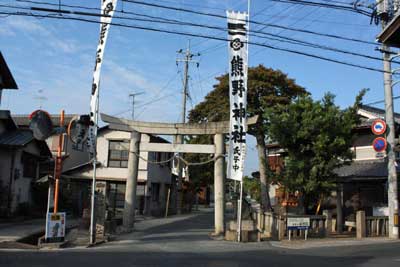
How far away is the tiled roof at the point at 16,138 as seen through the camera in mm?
22803

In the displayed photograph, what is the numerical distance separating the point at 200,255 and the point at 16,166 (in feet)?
51.4

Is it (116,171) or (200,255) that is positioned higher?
(116,171)

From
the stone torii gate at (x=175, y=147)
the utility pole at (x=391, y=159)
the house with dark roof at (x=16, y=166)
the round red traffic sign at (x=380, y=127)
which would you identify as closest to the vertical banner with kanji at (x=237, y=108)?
the stone torii gate at (x=175, y=147)

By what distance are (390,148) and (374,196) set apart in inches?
256

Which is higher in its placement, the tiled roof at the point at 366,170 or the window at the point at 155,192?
the tiled roof at the point at 366,170

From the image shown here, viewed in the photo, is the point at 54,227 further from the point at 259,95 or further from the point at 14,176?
the point at 259,95

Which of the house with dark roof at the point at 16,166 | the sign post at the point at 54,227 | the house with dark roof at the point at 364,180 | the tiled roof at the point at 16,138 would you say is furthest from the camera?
the house with dark roof at the point at 364,180

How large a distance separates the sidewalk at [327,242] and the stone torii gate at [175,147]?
145 inches

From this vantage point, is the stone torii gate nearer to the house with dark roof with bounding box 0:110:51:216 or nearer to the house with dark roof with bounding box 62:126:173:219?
the house with dark roof with bounding box 0:110:51:216

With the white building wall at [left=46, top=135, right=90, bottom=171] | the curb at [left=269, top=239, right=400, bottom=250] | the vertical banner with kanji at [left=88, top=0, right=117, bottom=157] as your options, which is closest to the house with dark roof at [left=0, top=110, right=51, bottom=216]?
the white building wall at [left=46, top=135, right=90, bottom=171]

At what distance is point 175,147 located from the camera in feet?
68.5

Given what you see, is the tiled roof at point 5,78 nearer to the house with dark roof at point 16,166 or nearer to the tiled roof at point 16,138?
the house with dark roof at point 16,166

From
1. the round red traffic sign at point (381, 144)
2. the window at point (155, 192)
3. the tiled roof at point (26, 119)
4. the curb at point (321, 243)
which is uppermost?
the tiled roof at point (26, 119)

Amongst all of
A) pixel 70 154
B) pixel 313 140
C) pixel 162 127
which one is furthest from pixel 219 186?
pixel 70 154
